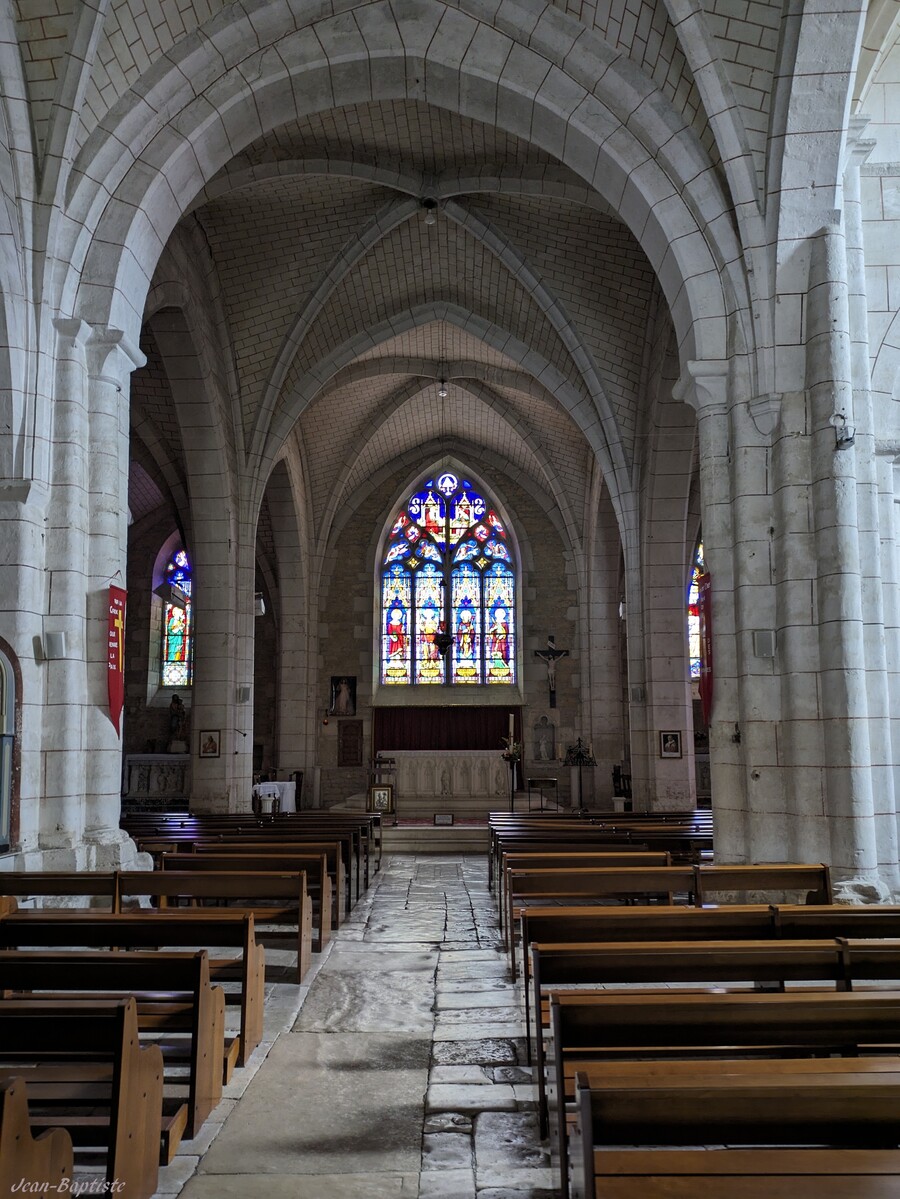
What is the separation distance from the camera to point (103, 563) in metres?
7.12

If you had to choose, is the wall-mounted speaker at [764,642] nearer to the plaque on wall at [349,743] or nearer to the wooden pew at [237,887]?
the wooden pew at [237,887]

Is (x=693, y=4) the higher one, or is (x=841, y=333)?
(x=693, y=4)

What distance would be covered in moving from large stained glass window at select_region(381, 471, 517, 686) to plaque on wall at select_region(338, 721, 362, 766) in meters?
1.21

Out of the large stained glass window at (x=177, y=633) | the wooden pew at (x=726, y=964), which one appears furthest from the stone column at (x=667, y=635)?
the large stained glass window at (x=177, y=633)

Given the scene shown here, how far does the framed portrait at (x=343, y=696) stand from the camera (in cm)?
1997

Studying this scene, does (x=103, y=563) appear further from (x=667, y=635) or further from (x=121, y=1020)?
(x=667, y=635)

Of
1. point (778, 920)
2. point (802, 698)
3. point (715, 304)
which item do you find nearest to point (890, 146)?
point (715, 304)

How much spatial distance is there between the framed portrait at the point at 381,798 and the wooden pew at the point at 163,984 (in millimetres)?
11299

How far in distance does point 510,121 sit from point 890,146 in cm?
296

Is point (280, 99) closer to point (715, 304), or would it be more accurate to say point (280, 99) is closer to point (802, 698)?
point (715, 304)

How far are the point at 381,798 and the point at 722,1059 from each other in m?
12.4

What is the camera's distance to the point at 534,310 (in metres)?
13.3

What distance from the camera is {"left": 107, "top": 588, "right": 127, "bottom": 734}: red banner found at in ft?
23.0

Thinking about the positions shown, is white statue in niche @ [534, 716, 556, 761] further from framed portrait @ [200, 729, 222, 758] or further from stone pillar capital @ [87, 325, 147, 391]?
stone pillar capital @ [87, 325, 147, 391]
